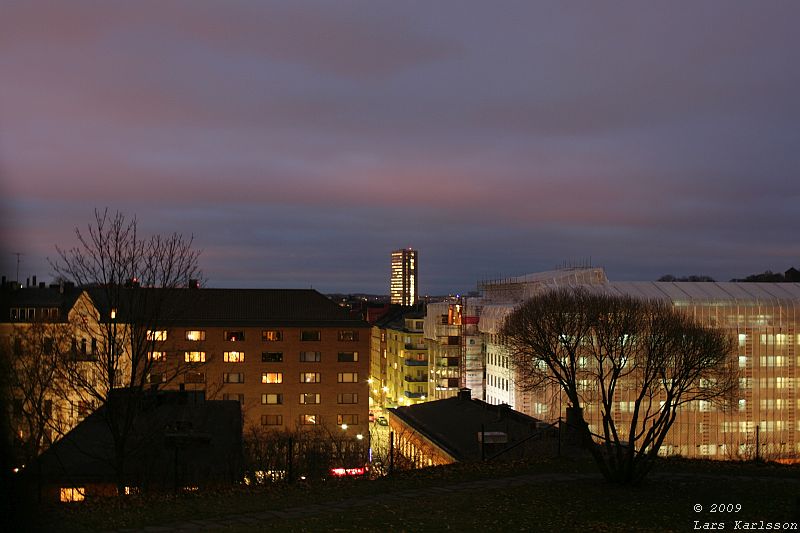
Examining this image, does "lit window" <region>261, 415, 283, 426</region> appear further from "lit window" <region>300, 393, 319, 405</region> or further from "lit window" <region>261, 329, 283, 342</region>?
"lit window" <region>261, 329, 283, 342</region>

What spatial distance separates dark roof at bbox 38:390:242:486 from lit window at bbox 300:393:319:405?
48.9 metres

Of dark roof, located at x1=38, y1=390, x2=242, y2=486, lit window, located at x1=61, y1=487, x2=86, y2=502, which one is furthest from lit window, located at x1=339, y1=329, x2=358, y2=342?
lit window, located at x1=61, y1=487, x2=86, y2=502

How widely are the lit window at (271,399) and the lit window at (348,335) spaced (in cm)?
932

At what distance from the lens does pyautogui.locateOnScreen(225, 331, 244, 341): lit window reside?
8175 cm

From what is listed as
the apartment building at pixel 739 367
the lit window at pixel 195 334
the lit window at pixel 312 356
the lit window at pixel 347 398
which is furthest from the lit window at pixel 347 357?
the apartment building at pixel 739 367

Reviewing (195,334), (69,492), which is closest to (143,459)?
(69,492)

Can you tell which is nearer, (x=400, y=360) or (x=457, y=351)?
(x=457, y=351)

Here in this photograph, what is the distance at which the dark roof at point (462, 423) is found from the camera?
3225cm

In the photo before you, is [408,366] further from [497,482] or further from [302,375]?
[497,482]

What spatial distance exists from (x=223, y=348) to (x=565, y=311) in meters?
43.8

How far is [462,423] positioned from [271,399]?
4642 cm

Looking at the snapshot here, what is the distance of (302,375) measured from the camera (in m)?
81.8

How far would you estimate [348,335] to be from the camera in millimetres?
83500

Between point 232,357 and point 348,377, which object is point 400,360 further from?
point 232,357
